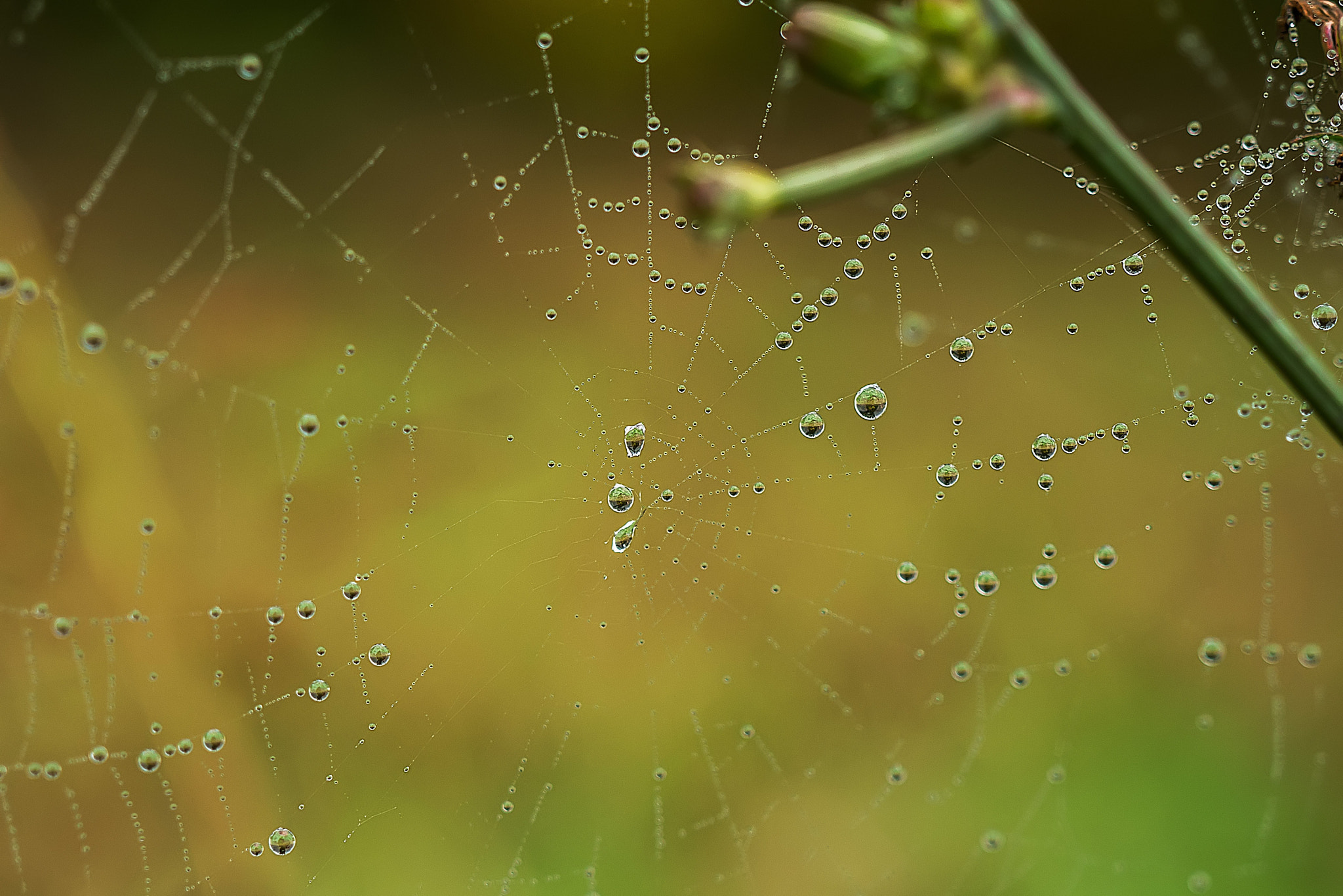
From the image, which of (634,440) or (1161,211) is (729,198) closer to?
(1161,211)

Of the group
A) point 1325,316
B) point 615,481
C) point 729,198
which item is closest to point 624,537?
point 615,481

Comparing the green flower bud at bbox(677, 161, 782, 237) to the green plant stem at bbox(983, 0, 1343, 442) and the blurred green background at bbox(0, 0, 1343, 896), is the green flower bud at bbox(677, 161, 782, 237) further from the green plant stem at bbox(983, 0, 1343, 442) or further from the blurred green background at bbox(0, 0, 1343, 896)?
the blurred green background at bbox(0, 0, 1343, 896)

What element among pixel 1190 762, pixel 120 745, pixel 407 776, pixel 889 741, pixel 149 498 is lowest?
pixel 1190 762

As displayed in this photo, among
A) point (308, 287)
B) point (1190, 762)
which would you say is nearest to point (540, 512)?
point (308, 287)

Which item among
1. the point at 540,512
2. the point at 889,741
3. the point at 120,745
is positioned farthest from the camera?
the point at 889,741

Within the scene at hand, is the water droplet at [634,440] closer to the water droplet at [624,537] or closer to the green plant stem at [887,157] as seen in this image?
the water droplet at [624,537]

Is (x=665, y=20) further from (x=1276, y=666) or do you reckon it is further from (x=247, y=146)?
(x=1276, y=666)
